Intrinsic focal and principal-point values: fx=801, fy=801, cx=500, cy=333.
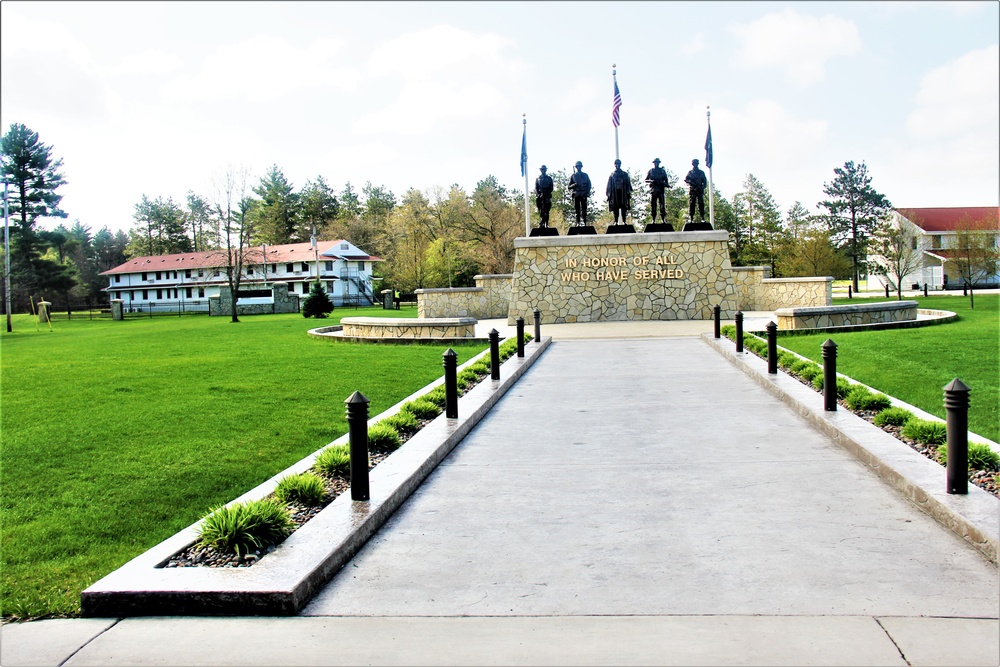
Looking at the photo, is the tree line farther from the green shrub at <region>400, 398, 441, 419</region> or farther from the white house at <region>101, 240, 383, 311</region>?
the green shrub at <region>400, 398, 441, 419</region>

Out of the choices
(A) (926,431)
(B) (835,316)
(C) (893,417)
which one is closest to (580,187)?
(B) (835,316)

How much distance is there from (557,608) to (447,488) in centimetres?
282

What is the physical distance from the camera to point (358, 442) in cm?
595

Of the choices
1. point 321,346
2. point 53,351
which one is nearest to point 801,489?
point 321,346

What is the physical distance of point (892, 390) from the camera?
11.1 meters

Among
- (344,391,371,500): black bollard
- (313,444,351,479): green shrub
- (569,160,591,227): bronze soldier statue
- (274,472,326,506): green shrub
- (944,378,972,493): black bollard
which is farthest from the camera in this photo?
(569,160,591,227): bronze soldier statue

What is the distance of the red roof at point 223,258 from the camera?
76150mm

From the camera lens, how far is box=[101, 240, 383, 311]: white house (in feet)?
246

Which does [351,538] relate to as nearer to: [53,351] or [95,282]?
[53,351]

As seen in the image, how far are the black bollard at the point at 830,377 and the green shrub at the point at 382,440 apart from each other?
16.1 ft

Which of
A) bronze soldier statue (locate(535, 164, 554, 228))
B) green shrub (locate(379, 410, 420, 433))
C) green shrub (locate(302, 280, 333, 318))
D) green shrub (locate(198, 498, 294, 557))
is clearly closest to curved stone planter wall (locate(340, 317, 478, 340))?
bronze soldier statue (locate(535, 164, 554, 228))

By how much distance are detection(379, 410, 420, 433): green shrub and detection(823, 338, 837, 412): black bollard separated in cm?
473

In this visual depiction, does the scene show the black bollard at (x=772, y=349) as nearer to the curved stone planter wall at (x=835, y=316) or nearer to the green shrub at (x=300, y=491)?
the curved stone planter wall at (x=835, y=316)

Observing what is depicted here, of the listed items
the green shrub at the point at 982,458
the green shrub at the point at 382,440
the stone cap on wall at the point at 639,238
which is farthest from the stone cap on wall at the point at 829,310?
the green shrub at the point at 382,440
